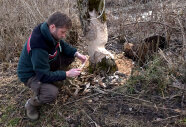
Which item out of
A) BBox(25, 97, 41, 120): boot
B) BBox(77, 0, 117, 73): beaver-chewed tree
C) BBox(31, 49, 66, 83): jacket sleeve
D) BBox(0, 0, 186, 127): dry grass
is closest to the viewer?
BBox(31, 49, 66, 83): jacket sleeve

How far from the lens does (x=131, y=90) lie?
222 cm

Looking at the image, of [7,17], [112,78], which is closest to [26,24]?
[7,17]

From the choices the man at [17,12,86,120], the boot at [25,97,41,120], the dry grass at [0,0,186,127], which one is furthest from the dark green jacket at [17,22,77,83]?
the dry grass at [0,0,186,127]

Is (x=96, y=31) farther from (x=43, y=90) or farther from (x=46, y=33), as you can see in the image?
(x=43, y=90)

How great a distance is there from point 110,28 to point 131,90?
81.8 inches

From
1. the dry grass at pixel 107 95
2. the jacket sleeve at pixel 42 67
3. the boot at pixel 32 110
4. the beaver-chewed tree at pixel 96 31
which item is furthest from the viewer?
the beaver-chewed tree at pixel 96 31


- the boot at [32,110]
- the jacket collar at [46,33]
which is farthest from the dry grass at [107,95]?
the jacket collar at [46,33]

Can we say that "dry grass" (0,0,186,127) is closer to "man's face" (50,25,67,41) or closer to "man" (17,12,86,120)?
"man" (17,12,86,120)

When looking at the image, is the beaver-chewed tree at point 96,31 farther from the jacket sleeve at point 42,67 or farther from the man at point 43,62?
the jacket sleeve at point 42,67

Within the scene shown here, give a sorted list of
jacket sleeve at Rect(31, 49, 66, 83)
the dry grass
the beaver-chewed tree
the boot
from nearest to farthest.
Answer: jacket sleeve at Rect(31, 49, 66, 83) → the dry grass → the boot → the beaver-chewed tree

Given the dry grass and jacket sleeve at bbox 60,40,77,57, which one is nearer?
the dry grass

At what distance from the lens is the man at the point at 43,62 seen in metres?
1.92

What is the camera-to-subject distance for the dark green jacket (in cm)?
191

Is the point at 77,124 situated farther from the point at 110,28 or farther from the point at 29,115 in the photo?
the point at 110,28
